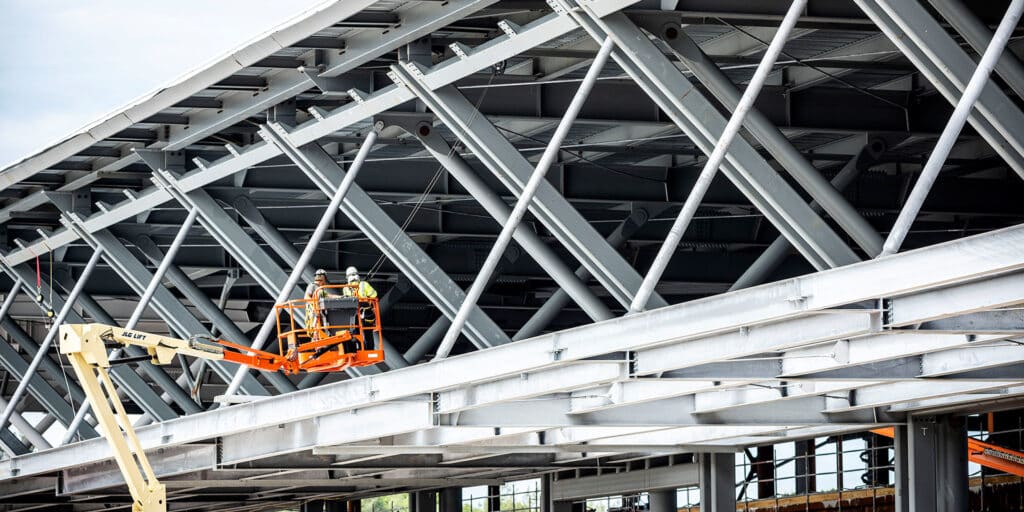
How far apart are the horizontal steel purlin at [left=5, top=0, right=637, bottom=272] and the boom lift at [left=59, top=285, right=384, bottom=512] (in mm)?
2519

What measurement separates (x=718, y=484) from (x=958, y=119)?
1593 cm

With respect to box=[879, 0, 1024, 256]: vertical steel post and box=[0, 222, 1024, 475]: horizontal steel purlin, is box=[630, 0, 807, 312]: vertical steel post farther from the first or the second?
box=[879, 0, 1024, 256]: vertical steel post

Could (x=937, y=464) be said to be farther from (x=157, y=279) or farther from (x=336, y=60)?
(x=157, y=279)

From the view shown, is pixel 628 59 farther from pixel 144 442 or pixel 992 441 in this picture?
pixel 992 441

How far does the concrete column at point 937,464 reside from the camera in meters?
22.3

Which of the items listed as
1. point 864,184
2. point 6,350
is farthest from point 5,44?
point 864,184

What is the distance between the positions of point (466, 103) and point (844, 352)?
237 inches

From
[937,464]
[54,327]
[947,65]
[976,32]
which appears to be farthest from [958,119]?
[54,327]

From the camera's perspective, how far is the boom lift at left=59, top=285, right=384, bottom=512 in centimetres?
2147

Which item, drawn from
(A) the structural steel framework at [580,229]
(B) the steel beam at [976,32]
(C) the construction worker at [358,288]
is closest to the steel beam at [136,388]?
(A) the structural steel framework at [580,229]

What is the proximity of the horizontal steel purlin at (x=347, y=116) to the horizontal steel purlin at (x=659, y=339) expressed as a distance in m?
3.65

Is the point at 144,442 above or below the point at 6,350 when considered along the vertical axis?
below

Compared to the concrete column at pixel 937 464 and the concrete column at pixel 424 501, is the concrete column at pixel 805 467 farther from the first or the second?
the concrete column at pixel 937 464

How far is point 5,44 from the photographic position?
194m
